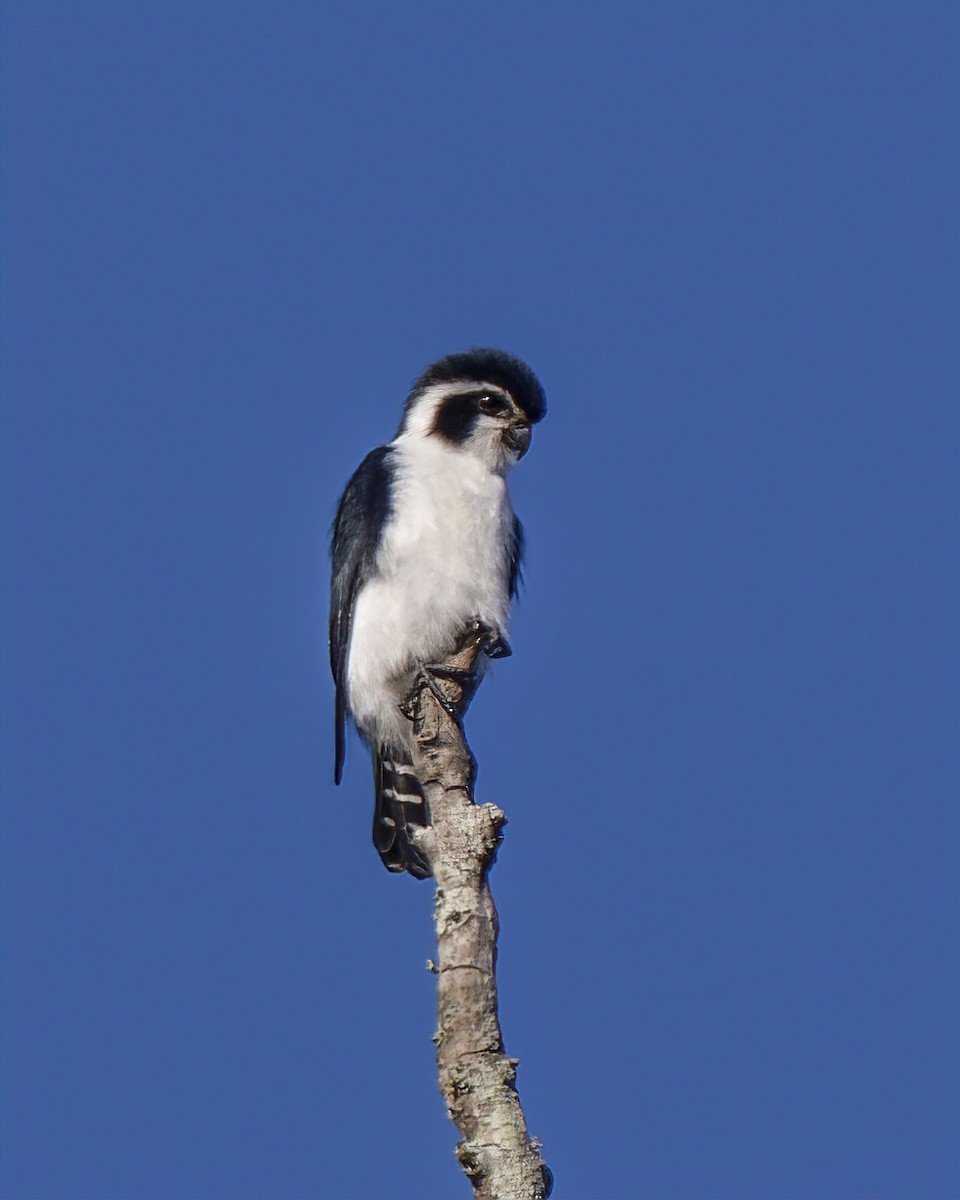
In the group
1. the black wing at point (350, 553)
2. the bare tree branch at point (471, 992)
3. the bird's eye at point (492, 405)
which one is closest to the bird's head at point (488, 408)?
the bird's eye at point (492, 405)

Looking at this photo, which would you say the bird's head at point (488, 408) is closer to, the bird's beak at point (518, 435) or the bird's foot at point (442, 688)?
the bird's beak at point (518, 435)

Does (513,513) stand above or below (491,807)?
above

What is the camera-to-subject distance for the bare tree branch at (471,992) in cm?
469

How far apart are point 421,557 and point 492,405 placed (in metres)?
1.12

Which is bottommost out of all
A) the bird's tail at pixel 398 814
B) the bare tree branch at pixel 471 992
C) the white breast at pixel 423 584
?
the bare tree branch at pixel 471 992

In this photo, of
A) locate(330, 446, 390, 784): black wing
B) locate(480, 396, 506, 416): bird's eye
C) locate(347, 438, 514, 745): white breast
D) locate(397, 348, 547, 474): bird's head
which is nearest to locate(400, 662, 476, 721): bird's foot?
locate(347, 438, 514, 745): white breast

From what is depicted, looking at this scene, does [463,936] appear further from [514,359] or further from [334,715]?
[514,359]

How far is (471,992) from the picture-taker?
510 cm

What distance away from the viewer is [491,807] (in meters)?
5.60

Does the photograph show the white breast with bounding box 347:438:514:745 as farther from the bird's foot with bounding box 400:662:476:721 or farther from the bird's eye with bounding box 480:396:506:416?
the bird's eye with bounding box 480:396:506:416

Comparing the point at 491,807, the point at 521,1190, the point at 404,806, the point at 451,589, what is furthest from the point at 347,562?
the point at 521,1190

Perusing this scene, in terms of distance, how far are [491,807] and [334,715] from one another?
283 cm

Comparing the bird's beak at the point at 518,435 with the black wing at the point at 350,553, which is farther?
the bird's beak at the point at 518,435

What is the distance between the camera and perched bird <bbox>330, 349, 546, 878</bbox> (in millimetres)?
7707
